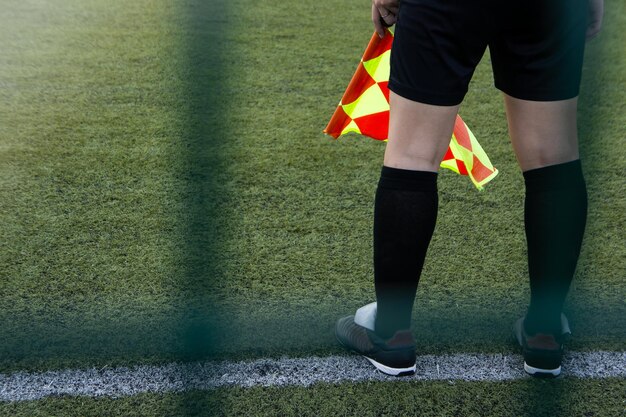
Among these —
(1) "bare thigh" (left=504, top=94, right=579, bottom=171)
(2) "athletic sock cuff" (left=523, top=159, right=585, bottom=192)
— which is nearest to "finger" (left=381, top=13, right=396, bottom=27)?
(1) "bare thigh" (left=504, top=94, right=579, bottom=171)

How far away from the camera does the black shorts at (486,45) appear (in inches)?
63.2

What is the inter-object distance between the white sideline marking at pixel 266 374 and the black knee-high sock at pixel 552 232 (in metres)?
0.11

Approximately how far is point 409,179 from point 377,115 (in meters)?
0.39

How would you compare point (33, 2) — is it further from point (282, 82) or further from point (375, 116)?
point (375, 116)

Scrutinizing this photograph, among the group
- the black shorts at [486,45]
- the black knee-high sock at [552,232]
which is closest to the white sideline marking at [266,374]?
the black knee-high sock at [552,232]

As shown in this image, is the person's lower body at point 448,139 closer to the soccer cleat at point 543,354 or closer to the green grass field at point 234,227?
the soccer cleat at point 543,354

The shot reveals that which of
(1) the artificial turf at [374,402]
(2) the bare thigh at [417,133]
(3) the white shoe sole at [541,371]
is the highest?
(2) the bare thigh at [417,133]

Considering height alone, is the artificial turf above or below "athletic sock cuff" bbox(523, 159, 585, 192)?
below

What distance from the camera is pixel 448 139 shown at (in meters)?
1.73

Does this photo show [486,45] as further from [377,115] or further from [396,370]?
[396,370]

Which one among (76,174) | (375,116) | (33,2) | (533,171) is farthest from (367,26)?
(533,171)

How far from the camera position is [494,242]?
240 centimetres

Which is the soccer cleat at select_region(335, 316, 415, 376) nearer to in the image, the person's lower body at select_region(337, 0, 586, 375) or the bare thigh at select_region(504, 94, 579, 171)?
the person's lower body at select_region(337, 0, 586, 375)

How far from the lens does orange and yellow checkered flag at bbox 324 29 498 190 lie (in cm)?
201
